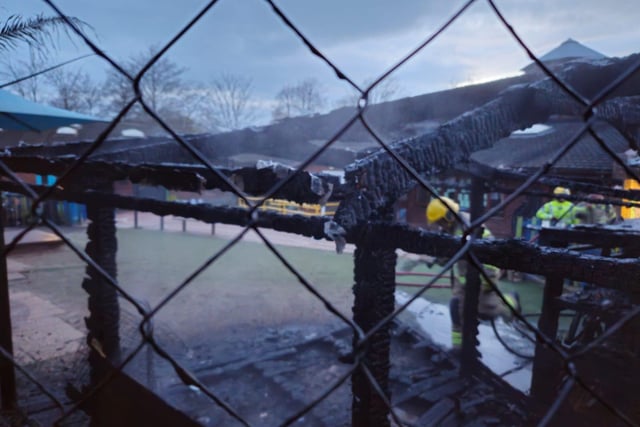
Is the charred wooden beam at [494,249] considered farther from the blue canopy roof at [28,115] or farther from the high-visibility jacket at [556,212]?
the high-visibility jacket at [556,212]

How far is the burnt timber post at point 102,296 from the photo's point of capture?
399cm

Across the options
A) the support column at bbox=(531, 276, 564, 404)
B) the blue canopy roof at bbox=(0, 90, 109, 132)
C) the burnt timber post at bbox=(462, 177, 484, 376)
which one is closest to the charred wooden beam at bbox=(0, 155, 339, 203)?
the blue canopy roof at bbox=(0, 90, 109, 132)

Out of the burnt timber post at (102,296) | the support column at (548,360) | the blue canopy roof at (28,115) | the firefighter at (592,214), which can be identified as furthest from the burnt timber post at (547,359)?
the firefighter at (592,214)

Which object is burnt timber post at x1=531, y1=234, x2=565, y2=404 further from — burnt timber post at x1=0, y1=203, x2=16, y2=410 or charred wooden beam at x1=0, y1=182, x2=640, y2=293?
burnt timber post at x1=0, y1=203, x2=16, y2=410

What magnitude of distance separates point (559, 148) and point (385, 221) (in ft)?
36.9

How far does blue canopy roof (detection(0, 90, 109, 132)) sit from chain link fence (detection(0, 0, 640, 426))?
28 centimetres

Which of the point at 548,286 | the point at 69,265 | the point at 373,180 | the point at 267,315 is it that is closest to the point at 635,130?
the point at 548,286

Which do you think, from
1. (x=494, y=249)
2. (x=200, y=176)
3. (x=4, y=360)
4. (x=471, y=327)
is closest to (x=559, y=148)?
(x=471, y=327)

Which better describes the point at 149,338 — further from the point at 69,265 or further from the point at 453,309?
the point at 69,265

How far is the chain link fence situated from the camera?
798 millimetres

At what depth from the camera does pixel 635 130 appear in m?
3.11

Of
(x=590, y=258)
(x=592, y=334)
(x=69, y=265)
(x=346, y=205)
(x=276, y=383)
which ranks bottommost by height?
(x=69, y=265)

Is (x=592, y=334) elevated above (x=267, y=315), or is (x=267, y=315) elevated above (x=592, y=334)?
(x=592, y=334)

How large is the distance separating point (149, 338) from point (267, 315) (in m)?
7.10
